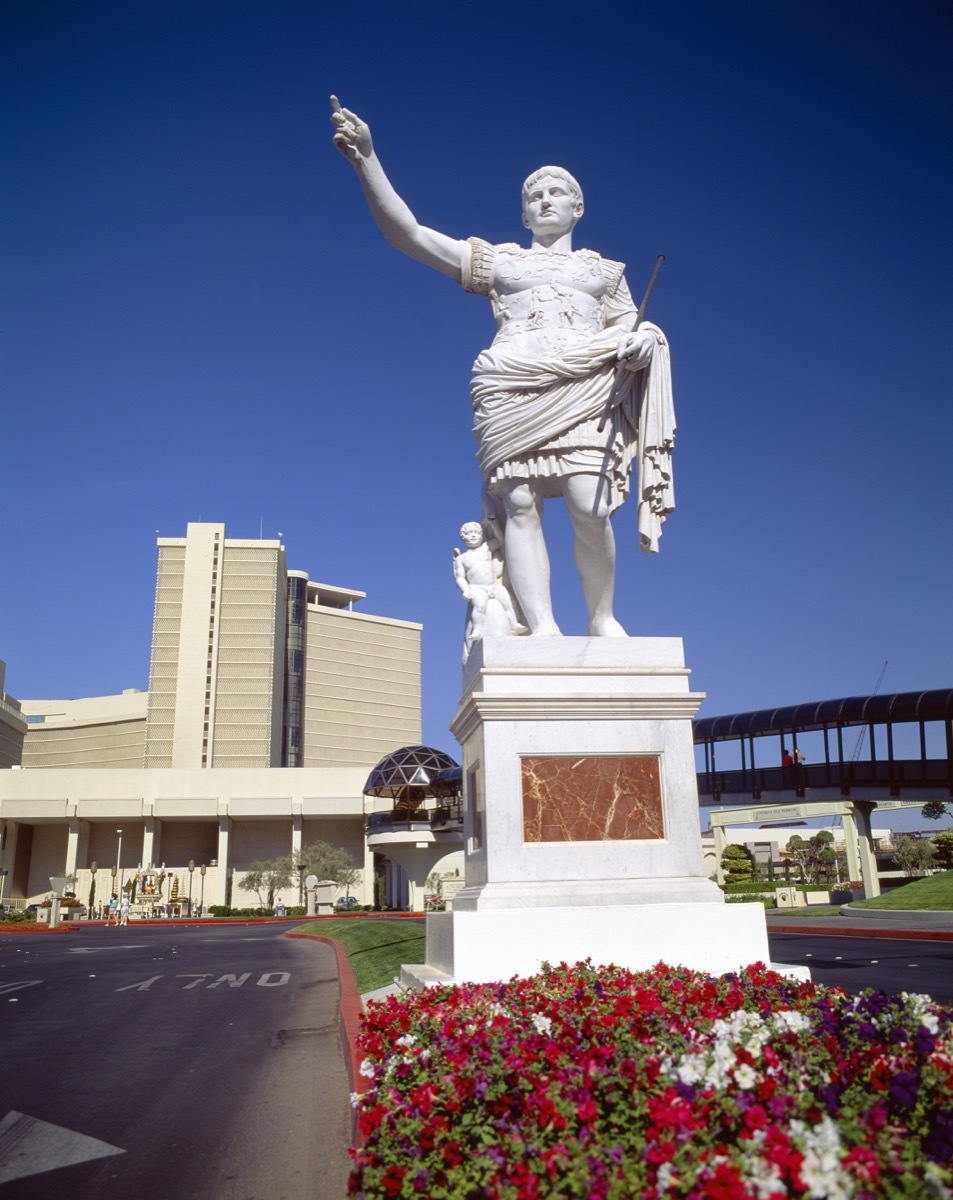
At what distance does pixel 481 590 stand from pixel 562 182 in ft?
9.05

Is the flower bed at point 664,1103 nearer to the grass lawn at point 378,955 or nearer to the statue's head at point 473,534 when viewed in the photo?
the statue's head at point 473,534

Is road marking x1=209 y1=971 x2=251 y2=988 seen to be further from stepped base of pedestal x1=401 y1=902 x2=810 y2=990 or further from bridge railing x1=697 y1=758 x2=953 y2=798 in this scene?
bridge railing x1=697 y1=758 x2=953 y2=798

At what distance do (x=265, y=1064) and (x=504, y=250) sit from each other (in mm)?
5407

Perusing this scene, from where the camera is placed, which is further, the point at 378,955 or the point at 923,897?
the point at 923,897

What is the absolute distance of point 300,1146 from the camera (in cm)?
404

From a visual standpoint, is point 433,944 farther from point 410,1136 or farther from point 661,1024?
point 410,1136

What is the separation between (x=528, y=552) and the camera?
Result: 19.5 feet

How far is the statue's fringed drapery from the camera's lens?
5773mm

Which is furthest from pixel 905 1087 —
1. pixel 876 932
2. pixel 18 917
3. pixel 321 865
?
pixel 321 865

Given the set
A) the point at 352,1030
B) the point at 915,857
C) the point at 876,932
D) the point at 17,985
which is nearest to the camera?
the point at 352,1030

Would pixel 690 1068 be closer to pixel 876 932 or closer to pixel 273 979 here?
pixel 273 979

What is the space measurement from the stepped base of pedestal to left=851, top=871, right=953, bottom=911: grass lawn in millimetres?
16739

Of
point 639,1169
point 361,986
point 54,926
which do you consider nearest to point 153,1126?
point 639,1169

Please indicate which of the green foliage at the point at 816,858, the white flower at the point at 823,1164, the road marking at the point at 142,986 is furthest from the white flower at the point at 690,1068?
the green foliage at the point at 816,858
